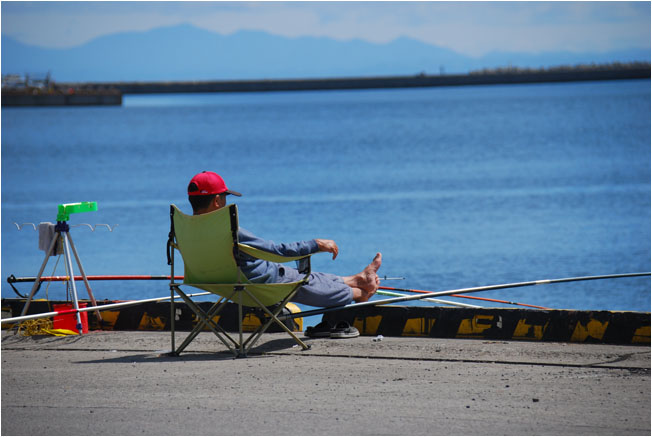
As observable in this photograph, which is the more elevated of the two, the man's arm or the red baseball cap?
the red baseball cap

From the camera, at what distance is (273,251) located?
6.17 m

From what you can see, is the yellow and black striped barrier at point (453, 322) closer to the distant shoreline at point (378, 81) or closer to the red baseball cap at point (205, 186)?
the red baseball cap at point (205, 186)

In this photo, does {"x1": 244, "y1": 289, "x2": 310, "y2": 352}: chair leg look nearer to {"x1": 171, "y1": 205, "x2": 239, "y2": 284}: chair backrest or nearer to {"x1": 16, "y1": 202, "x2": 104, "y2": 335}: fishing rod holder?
{"x1": 171, "y1": 205, "x2": 239, "y2": 284}: chair backrest

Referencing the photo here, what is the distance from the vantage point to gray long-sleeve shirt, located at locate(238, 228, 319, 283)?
6145mm

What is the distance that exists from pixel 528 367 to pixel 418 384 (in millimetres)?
790

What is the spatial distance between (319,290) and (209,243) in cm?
88

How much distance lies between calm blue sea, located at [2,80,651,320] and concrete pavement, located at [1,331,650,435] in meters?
7.28

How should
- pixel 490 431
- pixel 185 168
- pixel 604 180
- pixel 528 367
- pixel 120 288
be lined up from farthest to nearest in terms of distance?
pixel 185 168, pixel 604 180, pixel 120 288, pixel 528 367, pixel 490 431

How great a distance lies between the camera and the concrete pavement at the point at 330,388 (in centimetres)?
450

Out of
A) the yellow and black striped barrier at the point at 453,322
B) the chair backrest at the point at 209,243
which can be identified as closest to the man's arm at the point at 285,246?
the chair backrest at the point at 209,243

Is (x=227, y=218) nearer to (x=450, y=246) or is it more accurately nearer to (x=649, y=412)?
(x=649, y=412)

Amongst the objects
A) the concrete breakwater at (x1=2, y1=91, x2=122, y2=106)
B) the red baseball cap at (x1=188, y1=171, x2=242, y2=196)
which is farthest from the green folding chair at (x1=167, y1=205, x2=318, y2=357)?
the concrete breakwater at (x1=2, y1=91, x2=122, y2=106)

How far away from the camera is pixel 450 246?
19.3 m

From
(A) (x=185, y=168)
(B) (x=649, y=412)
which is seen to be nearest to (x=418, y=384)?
(B) (x=649, y=412)
